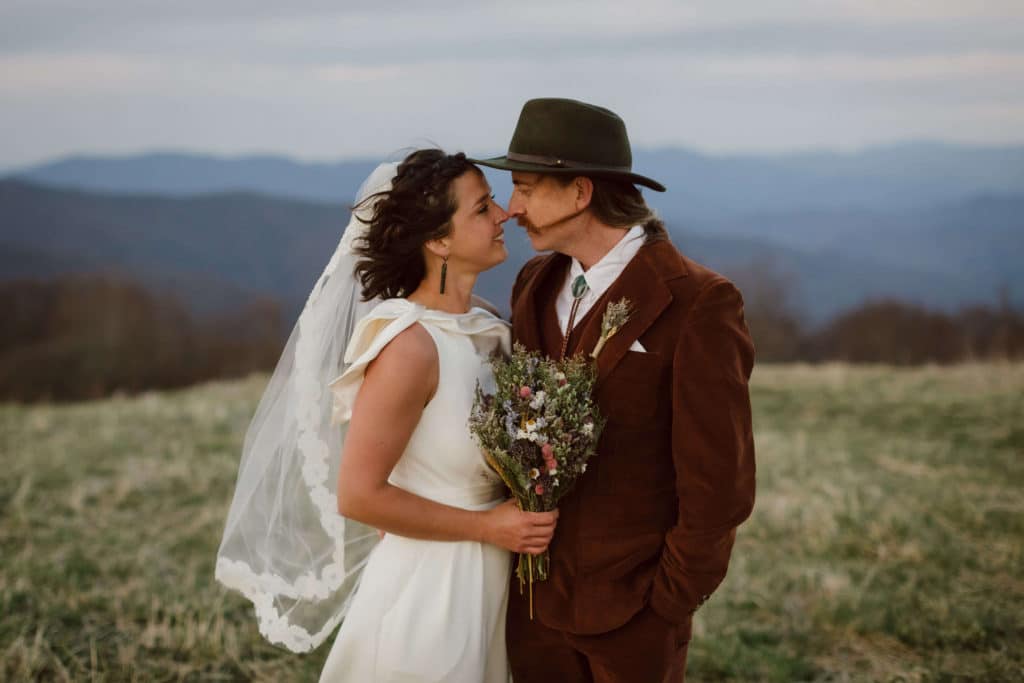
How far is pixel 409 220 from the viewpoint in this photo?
12.1ft

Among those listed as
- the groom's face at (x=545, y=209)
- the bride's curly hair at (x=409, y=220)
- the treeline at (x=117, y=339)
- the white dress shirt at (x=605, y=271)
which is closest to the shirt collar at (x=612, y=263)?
the white dress shirt at (x=605, y=271)

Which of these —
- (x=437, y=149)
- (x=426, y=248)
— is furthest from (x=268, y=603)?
(x=437, y=149)

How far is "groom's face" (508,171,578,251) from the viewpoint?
146 inches

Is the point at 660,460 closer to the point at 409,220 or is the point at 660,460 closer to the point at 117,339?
the point at 409,220

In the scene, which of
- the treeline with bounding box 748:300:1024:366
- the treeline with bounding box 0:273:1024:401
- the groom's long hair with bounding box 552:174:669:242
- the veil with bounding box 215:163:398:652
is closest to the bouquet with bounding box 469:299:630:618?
the groom's long hair with bounding box 552:174:669:242

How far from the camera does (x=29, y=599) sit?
6172mm

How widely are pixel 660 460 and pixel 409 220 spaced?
4.12 feet

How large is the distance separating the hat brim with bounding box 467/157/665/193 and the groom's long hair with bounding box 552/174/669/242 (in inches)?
2.2

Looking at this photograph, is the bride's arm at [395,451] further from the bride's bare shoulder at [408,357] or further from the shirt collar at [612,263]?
the shirt collar at [612,263]

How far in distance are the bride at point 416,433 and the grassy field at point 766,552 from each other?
1921mm

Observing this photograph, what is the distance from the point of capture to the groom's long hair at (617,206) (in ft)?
12.3

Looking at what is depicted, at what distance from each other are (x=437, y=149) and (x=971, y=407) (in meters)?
10.1

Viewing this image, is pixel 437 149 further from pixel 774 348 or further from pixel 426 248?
pixel 774 348

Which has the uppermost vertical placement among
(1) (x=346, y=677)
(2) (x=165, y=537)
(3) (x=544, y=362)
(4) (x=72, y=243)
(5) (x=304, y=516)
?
(3) (x=544, y=362)
